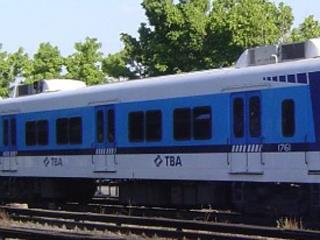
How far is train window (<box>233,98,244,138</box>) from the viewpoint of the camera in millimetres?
17656

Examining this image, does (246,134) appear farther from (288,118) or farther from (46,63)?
(46,63)

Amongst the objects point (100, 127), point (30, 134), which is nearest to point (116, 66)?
point (30, 134)

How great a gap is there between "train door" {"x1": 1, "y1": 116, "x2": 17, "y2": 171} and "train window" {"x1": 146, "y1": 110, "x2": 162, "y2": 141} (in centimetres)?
619

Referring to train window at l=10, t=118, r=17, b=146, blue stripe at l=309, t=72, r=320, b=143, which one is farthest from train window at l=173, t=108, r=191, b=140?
train window at l=10, t=118, r=17, b=146

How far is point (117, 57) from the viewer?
5228 cm

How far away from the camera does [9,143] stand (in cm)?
2488

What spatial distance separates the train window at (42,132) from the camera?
23.3m

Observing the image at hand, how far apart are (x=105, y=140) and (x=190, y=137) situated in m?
3.16

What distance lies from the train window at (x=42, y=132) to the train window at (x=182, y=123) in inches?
213

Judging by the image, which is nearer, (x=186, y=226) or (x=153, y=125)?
(x=186, y=226)

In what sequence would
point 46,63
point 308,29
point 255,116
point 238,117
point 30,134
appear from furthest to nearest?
1. point 46,63
2. point 308,29
3. point 30,134
4. point 238,117
5. point 255,116

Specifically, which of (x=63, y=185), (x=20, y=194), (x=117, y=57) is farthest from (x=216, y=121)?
(x=117, y=57)

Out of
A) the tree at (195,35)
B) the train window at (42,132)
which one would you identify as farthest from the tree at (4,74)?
the train window at (42,132)

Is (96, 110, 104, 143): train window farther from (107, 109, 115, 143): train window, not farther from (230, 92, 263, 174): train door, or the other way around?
(230, 92, 263, 174): train door
